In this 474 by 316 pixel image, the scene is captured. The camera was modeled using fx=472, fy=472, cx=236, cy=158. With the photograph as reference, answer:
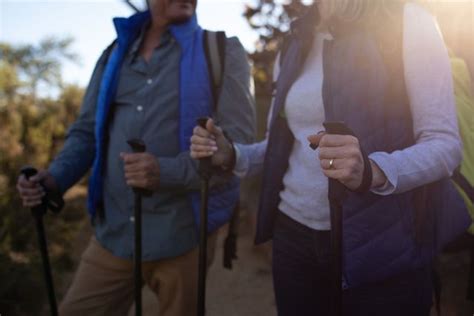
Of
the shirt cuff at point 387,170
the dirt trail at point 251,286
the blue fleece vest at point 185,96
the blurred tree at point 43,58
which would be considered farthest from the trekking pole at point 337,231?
the blurred tree at point 43,58

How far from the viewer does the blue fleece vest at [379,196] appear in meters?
1.43

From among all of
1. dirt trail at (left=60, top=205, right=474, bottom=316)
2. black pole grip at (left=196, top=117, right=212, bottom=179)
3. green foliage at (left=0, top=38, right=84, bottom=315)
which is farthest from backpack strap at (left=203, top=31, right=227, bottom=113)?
green foliage at (left=0, top=38, right=84, bottom=315)

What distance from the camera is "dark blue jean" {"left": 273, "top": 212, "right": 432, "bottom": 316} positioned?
59.8 inches

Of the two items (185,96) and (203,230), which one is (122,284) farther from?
(185,96)

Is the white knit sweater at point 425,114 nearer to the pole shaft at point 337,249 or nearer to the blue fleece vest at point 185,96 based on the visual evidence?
the pole shaft at point 337,249

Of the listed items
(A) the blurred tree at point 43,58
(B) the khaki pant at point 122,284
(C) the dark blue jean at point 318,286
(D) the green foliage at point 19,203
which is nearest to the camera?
(C) the dark blue jean at point 318,286

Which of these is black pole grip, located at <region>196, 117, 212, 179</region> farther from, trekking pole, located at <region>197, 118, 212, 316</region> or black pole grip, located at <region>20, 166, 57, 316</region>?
black pole grip, located at <region>20, 166, 57, 316</region>

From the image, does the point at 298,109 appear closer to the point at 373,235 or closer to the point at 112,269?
the point at 373,235

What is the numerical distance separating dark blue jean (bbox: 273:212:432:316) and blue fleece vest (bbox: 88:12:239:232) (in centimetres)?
37

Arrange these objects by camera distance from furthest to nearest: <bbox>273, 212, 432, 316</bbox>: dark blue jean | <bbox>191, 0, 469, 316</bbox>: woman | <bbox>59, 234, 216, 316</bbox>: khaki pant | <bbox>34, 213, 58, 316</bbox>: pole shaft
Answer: <bbox>34, 213, 58, 316</bbox>: pole shaft
<bbox>59, 234, 216, 316</bbox>: khaki pant
<bbox>273, 212, 432, 316</bbox>: dark blue jean
<bbox>191, 0, 469, 316</bbox>: woman

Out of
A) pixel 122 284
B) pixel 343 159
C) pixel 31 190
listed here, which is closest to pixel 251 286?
pixel 122 284

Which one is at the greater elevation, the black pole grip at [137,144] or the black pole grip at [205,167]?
the black pole grip at [137,144]

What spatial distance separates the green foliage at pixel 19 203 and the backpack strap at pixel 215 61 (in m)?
2.88

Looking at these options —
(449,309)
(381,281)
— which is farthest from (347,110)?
(449,309)
